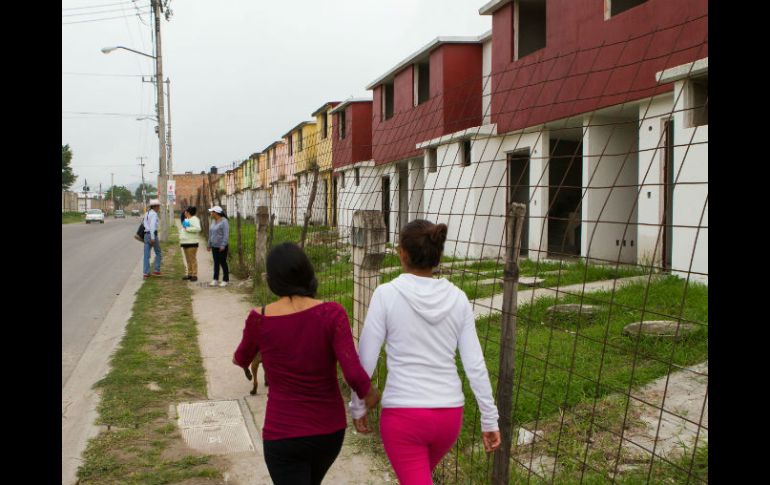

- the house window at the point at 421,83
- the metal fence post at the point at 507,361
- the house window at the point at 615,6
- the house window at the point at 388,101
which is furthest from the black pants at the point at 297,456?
the house window at the point at 388,101

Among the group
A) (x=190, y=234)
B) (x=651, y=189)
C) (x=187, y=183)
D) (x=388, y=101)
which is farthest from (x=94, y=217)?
(x=651, y=189)

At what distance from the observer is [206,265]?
18.0m

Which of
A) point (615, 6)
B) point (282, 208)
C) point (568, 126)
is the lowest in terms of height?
point (282, 208)

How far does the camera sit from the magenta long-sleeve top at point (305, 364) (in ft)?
9.23

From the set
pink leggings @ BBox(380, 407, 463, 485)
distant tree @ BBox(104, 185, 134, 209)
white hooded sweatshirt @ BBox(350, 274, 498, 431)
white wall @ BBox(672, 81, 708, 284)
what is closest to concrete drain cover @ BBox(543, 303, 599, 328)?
white wall @ BBox(672, 81, 708, 284)

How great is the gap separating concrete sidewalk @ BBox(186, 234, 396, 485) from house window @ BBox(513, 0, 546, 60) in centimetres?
919

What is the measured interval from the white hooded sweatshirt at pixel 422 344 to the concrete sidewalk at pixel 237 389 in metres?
1.65

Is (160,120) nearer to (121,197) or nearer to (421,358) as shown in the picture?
(421,358)

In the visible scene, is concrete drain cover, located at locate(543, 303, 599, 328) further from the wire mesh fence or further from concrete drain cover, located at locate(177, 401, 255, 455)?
concrete drain cover, located at locate(177, 401, 255, 455)

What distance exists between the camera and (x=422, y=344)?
2.85 metres

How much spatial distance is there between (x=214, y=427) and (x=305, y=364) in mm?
2811

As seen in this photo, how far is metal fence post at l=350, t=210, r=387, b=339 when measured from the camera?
5027 millimetres
